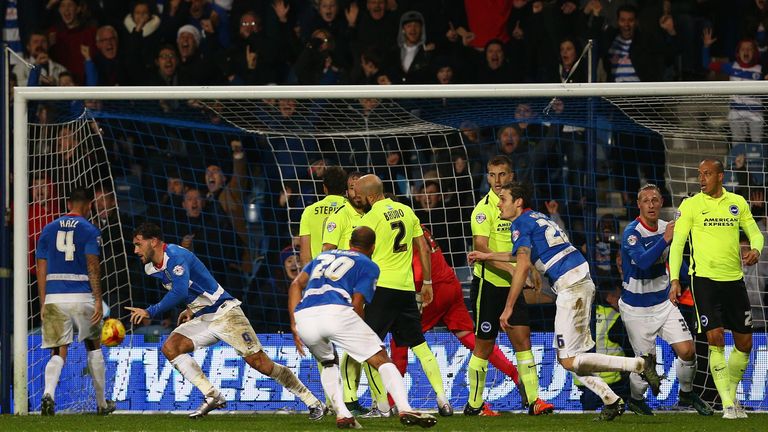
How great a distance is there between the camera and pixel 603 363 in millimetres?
10008

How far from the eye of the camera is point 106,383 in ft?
41.1

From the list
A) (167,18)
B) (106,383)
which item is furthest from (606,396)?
(167,18)

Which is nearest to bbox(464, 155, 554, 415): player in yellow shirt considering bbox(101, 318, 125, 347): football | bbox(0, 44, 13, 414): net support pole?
bbox(101, 318, 125, 347): football

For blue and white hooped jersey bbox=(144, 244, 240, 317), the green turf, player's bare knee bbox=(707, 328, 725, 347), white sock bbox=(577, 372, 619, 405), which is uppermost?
blue and white hooped jersey bbox=(144, 244, 240, 317)

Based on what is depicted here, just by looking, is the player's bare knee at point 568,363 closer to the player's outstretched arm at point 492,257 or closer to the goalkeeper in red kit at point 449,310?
the player's outstretched arm at point 492,257

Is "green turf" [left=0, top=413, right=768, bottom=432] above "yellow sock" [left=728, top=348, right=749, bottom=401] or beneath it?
beneath

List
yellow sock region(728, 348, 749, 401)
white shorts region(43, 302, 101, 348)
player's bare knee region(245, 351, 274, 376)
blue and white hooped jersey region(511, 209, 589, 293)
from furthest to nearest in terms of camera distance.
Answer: white shorts region(43, 302, 101, 348) < yellow sock region(728, 348, 749, 401) < player's bare knee region(245, 351, 274, 376) < blue and white hooped jersey region(511, 209, 589, 293)

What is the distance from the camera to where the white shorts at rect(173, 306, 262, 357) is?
10.8 m

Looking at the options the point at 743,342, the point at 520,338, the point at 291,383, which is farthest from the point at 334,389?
the point at 743,342

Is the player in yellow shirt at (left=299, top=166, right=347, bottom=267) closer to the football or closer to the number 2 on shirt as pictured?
the number 2 on shirt

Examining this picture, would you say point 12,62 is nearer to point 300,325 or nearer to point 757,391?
point 300,325

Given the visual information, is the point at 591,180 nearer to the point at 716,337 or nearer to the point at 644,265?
the point at 644,265

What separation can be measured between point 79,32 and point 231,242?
14.8 feet

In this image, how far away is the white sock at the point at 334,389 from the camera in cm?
920
